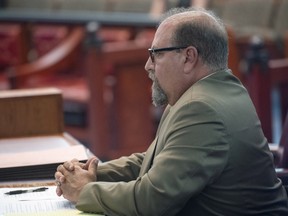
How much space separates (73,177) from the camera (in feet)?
7.84

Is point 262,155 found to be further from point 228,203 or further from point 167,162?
point 167,162

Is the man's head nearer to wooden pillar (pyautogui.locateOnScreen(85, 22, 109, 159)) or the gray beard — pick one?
the gray beard

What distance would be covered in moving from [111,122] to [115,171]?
3.28 metres

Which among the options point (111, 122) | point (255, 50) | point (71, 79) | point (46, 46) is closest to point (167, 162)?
point (255, 50)

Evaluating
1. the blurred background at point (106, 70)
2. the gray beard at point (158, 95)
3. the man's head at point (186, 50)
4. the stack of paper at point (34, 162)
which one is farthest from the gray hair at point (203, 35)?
the blurred background at point (106, 70)

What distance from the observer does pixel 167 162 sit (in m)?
2.13

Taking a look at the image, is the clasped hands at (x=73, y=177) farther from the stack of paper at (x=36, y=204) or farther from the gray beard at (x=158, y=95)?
the gray beard at (x=158, y=95)

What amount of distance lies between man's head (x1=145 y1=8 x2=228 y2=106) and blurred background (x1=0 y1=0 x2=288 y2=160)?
8.99 ft

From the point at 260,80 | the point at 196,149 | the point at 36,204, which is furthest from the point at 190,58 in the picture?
the point at 260,80

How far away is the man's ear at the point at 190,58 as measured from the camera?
2.26 m

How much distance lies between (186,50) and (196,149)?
0.30 m

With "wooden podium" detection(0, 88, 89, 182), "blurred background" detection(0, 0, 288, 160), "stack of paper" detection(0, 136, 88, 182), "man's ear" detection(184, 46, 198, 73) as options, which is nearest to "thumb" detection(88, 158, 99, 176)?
"stack of paper" detection(0, 136, 88, 182)

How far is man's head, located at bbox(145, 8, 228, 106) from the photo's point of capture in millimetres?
2260

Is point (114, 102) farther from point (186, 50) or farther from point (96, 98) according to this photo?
point (186, 50)
